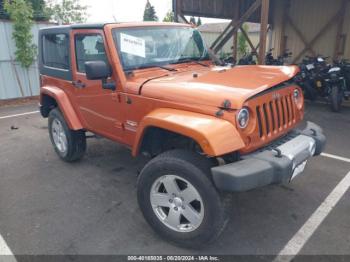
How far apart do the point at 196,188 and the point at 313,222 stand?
1439 mm

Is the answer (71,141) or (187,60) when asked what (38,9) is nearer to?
(71,141)

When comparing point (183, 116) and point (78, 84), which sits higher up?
point (78, 84)

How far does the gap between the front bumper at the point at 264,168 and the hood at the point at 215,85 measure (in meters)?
0.47

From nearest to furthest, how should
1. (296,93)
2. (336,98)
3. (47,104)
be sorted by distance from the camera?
1. (296,93)
2. (47,104)
3. (336,98)

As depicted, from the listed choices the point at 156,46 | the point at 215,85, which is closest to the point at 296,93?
the point at 215,85

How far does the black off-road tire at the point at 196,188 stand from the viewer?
246cm

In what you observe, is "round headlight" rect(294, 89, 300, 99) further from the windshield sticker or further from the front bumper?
the windshield sticker

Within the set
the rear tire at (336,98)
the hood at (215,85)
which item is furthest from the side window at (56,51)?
the rear tire at (336,98)

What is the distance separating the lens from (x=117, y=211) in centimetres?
343

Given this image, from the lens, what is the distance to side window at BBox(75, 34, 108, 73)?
3486 millimetres

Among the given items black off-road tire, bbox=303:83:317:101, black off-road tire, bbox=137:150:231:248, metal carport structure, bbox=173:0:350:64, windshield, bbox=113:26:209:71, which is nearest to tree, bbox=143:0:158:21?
metal carport structure, bbox=173:0:350:64

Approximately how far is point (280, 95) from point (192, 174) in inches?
48.0

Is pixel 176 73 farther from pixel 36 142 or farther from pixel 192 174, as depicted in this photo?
pixel 36 142

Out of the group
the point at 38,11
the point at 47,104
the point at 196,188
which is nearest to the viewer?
Answer: the point at 196,188
